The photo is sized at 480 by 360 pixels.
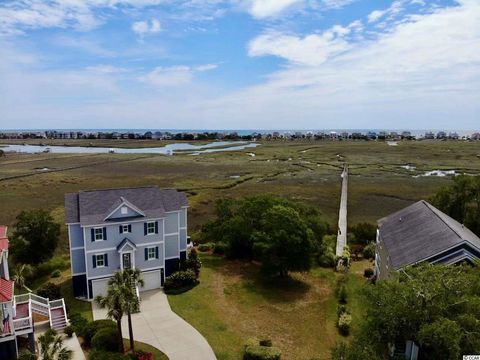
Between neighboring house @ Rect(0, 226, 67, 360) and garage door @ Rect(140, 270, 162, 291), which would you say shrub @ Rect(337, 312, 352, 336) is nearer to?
garage door @ Rect(140, 270, 162, 291)

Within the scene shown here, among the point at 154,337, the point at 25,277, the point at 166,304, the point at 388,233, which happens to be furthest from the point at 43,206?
the point at 388,233

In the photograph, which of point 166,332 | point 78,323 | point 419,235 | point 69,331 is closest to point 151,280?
point 166,332

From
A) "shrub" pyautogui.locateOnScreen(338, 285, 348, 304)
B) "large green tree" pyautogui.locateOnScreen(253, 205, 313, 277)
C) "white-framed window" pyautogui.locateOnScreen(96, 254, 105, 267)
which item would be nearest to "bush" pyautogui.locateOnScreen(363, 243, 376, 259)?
"large green tree" pyautogui.locateOnScreen(253, 205, 313, 277)

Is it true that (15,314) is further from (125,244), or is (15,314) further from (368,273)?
(368,273)

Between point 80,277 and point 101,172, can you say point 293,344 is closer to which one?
point 80,277

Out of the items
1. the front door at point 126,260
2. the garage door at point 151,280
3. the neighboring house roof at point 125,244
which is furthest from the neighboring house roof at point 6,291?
the garage door at point 151,280
